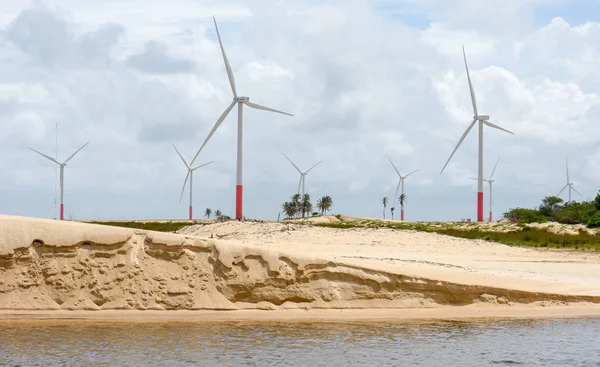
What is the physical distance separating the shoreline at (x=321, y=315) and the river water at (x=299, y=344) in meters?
0.33

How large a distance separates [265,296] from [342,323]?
1.74m

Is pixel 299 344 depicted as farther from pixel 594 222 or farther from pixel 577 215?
pixel 577 215

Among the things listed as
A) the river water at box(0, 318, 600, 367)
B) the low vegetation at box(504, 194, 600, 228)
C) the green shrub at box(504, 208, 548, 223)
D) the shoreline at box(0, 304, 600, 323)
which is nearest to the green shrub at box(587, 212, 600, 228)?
the low vegetation at box(504, 194, 600, 228)

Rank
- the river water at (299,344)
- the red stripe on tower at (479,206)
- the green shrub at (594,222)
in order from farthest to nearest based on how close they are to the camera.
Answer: the red stripe on tower at (479,206) < the green shrub at (594,222) < the river water at (299,344)

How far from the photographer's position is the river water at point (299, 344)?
1203 centimetres

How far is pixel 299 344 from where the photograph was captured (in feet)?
43.5

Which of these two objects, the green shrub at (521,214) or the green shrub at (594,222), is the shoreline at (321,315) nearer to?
the green shrub at (594,222)

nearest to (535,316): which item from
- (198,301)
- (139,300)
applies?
(198,301)

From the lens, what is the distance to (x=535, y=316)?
16750mm

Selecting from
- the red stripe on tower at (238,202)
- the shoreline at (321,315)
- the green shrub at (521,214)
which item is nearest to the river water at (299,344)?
→ the shoreline at (321,315)

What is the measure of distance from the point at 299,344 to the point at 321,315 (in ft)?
8.99

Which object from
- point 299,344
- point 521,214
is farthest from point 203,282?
point 521,214

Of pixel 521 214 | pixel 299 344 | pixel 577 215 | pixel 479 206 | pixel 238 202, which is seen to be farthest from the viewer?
pixel 521 214

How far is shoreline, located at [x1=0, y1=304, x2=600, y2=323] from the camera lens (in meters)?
15.2
